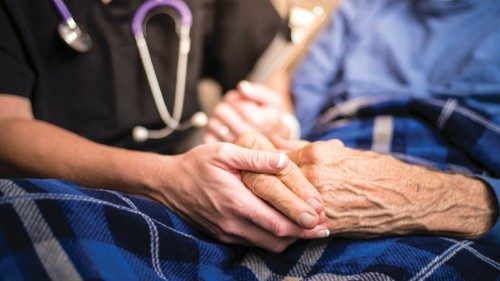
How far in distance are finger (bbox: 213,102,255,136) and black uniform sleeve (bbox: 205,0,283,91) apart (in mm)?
165

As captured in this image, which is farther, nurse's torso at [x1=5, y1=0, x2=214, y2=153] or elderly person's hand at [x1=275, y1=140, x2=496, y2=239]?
nurse's torso at [x1=5, y1=0, x2=214, y2=153]

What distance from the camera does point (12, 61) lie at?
723 millimetres

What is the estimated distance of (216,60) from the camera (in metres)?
1.08

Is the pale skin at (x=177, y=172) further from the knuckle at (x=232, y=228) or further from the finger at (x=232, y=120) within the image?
the finger at (x=232, y=120)

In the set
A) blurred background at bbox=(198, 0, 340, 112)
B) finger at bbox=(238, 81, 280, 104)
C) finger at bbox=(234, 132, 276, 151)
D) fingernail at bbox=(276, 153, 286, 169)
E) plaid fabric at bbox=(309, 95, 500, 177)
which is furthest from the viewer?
blurred background at bbox=(198, 0, 340, 112)

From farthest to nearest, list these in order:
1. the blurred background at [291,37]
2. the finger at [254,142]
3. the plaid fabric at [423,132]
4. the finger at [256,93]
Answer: the blurred background at [291,37]
the finger at [256,93]
the plaid fabric at [423,132]
the finger at [254,142]

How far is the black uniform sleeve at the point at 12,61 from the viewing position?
71 centimetres

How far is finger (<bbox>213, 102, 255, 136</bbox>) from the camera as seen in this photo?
93 cm

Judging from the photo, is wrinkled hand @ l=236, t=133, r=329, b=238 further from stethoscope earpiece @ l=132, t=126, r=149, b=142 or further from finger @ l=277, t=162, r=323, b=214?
stethoscope earpiece @ l=132, t=126, r=149, b=142

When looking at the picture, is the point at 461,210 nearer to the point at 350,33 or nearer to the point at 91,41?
the point at 350,33

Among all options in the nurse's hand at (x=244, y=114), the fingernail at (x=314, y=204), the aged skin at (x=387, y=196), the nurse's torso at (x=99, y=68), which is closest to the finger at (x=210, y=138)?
the nurse's hand at (x=244, y=114)

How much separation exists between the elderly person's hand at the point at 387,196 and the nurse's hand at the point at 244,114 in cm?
27

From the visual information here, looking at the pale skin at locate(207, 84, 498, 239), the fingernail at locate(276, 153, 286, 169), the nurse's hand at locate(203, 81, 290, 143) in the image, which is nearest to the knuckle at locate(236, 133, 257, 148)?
the pale skin at locate(207, 84, 498, 239)

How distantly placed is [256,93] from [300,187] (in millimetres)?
387
